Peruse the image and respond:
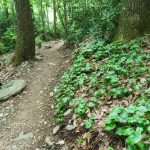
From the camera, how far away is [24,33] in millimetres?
9836

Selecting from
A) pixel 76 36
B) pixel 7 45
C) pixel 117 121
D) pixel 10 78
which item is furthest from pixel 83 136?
pixel 7 45

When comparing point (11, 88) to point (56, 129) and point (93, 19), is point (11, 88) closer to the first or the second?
point (56, 129)

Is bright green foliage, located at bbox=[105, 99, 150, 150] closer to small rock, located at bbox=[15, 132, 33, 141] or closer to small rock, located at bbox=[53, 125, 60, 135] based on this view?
small rock, located at bbox=[53, 125, 60, 135]

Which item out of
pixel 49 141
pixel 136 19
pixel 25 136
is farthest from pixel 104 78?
pixel 136 19

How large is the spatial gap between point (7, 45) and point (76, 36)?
25.5 ft

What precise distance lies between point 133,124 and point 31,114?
10.3 feet

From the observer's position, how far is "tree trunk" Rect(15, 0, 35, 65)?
9.73 metres

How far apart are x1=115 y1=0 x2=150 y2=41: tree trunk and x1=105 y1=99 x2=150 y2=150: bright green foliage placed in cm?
383

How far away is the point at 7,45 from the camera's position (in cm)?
1748

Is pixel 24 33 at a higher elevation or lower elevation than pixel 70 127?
higher

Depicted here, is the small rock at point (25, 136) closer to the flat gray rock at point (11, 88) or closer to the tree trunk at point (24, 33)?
the flat gray rock at point (11, 88)

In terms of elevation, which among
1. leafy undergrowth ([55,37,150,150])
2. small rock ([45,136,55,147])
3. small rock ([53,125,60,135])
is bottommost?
small rock ([45,136,55,147])

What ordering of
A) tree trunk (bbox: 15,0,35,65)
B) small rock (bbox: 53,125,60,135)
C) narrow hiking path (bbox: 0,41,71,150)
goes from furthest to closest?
1. tree trunk (bbox: 15,0,35,65)
2. narrow hiking path (bbox: 0,41,71,150)
3. small rock (bbox: 53,125,60,135)

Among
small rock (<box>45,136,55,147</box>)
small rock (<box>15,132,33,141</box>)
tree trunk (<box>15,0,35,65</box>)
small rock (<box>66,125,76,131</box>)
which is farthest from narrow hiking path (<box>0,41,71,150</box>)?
tree trunk (<box>15,0,35,65</box>)
